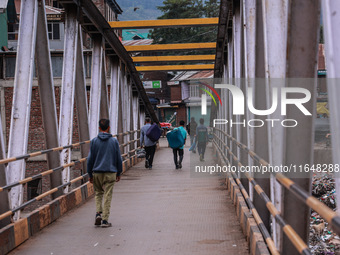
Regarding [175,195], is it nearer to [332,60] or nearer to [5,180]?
[5,180]

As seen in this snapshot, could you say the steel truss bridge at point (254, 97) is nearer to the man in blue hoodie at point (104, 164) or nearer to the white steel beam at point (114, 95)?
the white steel beam at point (114, 95)

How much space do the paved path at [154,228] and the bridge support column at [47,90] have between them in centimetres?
86

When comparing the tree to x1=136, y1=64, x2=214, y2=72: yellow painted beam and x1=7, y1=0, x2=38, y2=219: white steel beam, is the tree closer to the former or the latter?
x1=136, y1=64, x2=214, y2=72: yellow painted beam

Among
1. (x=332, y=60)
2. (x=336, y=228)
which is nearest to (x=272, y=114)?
(x=332, y=60)

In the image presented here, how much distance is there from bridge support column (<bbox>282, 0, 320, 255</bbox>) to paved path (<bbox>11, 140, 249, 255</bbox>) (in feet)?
6.73

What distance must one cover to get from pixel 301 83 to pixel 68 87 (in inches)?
245

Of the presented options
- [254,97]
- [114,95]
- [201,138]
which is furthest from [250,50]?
[201,138]

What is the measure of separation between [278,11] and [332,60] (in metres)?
2.02

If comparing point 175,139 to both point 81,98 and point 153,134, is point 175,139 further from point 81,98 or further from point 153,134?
point 81,98

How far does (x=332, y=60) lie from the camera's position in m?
2.36

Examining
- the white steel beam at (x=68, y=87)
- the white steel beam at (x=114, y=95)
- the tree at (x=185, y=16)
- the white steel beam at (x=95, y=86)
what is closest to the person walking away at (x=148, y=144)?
the white steel beam at (x=114, y=95)

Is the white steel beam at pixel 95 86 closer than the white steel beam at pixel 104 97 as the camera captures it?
Yes

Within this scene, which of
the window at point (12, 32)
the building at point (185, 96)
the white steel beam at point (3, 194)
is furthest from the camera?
the building at point (185, 96)

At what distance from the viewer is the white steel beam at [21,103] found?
6.32 metres
